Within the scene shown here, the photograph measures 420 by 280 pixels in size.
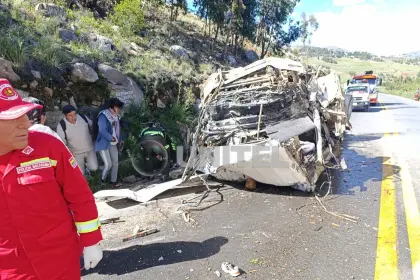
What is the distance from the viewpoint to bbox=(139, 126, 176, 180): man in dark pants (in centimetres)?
586

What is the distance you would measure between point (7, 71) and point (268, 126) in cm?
468

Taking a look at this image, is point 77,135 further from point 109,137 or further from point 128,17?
point 128,17

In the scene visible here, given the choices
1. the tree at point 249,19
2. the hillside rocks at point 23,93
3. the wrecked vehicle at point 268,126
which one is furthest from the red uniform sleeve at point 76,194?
the tree at point 249,19

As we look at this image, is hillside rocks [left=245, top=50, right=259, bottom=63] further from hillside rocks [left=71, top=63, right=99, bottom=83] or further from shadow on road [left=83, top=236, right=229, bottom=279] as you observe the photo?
shadow on road [left=83, top=236, right=229, bottom=279]

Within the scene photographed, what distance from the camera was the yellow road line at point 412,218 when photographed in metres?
2.62

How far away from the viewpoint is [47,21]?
869cm

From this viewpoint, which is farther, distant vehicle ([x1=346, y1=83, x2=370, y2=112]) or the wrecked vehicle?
distant vehicle ([x1=346, y1=83, x2=370, y2=112])

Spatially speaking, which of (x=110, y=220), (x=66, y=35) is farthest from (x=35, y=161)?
(x=66, y=35)

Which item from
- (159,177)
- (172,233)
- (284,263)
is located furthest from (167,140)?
(284,263)

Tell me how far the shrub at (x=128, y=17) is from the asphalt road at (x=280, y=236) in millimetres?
11187

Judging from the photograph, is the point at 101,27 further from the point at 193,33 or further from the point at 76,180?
the point at 193,33

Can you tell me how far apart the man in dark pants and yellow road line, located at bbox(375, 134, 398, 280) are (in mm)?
3594

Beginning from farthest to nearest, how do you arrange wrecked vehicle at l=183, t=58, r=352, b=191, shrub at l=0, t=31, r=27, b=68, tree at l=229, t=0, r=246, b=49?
1. tree at l=229, t=0, r=246, b=49
2. shrub at l=0, t=31, r=27, b=68
3. wrecked vehicle at l=183, t=58, r=352, b=191

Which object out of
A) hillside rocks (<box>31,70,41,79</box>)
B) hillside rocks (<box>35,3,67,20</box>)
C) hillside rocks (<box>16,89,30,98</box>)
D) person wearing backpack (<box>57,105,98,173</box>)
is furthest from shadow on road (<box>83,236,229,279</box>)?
hillside rocks (<box>35,3,67,20</box>)
